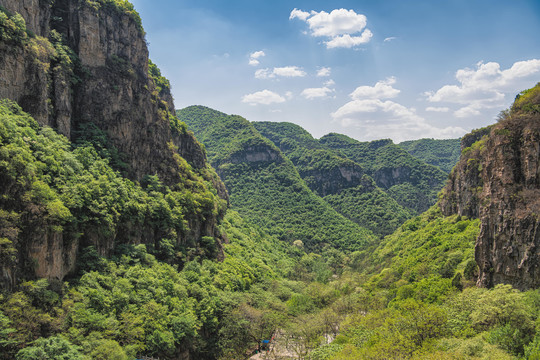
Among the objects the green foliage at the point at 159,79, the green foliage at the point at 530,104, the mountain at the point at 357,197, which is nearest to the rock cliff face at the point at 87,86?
the green foliage at the point at 159,79

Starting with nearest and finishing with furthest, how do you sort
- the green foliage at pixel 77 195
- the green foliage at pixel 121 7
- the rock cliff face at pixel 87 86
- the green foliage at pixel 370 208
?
the green foliage at pixel 77 195
the rock cliff face at pixel 87 86
the green foliage at pixel 121 7
the green foliage at pixel 370 208

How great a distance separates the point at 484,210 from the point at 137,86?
55020 mm

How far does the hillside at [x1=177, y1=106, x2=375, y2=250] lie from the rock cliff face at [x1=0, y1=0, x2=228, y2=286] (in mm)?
71979

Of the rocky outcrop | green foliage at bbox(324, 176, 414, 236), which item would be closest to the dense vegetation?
green foliage at bbox(324, 176, 414, 236)

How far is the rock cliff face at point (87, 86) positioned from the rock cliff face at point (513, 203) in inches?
1694

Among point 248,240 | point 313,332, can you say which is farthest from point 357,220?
point 313,332

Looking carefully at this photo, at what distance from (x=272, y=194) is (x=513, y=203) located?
125995mm

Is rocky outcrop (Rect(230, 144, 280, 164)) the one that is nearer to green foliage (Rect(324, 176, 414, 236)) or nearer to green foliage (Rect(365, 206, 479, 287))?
green foliage (Rect(324, 176, 414, 236))

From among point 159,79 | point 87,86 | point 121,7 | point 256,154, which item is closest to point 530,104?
point 87,86

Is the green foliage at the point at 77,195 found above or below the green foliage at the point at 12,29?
below

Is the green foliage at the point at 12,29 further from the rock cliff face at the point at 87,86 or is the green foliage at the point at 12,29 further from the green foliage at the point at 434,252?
the green foliage at the point at 434,252

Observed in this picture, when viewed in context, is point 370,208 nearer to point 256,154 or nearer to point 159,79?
point 256,154

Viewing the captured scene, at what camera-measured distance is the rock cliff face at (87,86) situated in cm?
3795

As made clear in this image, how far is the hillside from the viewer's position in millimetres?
130500
